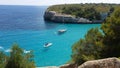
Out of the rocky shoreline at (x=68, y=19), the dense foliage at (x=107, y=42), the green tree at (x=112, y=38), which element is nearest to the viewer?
the green tree at (x=112, y=38)

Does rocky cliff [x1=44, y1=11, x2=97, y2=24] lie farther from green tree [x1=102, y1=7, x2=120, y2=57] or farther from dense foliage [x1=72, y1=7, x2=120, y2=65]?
green tree [x1=102, y1=7, x2=120, y2=57]

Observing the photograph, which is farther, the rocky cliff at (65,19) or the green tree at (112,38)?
the rocky cliff at (65,19)

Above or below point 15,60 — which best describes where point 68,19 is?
below

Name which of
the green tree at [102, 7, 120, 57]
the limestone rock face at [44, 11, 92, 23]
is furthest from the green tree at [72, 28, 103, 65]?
the limestone rock face at [44, 11, 92, 23]

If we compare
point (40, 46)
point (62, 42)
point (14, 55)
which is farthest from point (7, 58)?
point (62, 42)

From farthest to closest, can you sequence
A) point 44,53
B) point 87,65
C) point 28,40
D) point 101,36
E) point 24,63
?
point 28,40 < point 44,53 < point 101,36 < point 24,63 < point 87,65

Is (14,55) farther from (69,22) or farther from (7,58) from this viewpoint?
(69,22)

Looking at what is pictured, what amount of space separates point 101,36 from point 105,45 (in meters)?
2.02

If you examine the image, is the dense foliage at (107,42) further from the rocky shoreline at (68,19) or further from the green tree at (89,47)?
the rocky shoreline at (68,19)

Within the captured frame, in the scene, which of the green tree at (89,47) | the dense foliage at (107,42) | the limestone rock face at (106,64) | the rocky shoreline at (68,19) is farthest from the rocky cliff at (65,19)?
the limestone rock face at (106,64)

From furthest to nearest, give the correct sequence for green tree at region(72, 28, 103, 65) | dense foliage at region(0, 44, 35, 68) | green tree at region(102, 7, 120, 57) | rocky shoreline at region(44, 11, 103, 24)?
rocky shoreline at region(44, 11, 103, 24)
green tree at region(72, 28, 103, 65)
green tree at region(102, 7, 120, 57)
dense foliage at region(0, 44, 35, 68)

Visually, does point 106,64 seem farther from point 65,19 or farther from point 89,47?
point 65,19

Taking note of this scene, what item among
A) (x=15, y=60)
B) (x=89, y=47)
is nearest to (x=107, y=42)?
(x=89, y=47)

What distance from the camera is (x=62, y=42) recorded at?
58094 millimetres
